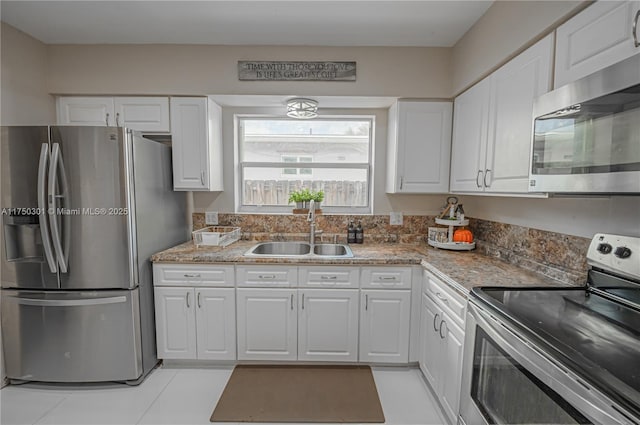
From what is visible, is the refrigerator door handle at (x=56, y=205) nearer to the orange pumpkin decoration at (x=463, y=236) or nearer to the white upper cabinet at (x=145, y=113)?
the white upper cabinet at (x=145, y=113)

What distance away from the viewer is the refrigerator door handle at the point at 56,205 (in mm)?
1780

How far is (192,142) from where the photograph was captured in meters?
2.35

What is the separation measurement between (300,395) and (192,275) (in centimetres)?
114

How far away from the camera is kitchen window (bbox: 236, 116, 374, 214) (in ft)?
9.17

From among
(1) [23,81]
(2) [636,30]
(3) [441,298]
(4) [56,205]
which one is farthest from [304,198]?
(1) [23,81]

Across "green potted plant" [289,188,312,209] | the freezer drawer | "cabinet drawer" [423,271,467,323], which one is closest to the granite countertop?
"cabinet drawer" [423,271,467,323]

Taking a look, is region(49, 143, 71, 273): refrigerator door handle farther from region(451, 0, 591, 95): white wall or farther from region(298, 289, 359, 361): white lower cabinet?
region(451, 0, 591, 95): white wall

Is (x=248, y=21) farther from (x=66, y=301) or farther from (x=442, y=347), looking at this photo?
(x=442, y=347)

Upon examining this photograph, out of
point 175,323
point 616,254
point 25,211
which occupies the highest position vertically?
point 25,211

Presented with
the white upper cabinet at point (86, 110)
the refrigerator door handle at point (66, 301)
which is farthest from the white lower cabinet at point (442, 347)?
the white upper cabinet at point (86, 110)

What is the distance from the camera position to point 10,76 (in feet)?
6.64

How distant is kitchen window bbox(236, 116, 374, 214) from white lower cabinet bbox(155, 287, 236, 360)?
100cm

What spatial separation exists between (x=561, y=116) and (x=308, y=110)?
1.71 meters

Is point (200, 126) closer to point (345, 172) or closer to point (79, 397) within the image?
point (345, 172)
